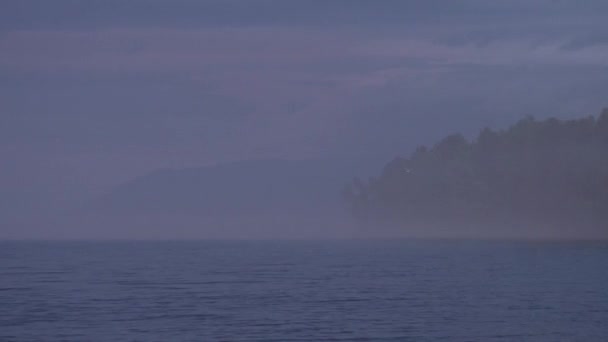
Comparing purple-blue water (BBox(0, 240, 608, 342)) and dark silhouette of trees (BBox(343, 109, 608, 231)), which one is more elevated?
dark silhouette of trees (BBox(343, 109, 608, 231))

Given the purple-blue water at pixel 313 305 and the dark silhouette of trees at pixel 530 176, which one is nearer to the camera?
the purple-blue water at pixel 313 305

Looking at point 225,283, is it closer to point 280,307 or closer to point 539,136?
point 280,307

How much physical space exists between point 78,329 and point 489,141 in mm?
146925

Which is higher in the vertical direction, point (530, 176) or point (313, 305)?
point (530, 176)

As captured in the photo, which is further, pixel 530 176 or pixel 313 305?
pixel 530 176

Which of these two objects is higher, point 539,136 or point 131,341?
point 539,136

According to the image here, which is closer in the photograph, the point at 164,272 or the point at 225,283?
the point at 225,283

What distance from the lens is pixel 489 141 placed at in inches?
7042

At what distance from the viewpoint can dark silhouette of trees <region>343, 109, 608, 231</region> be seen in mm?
151875

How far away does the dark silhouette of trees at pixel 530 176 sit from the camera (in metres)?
152

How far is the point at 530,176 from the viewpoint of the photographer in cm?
16038

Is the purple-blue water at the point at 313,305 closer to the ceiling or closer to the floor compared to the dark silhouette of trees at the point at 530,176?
closer to the floor

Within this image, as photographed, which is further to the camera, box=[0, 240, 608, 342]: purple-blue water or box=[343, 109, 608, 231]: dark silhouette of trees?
box=[343, 109, 608, 231]: dark silhouette of trees

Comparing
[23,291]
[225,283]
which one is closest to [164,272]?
[225,283]
